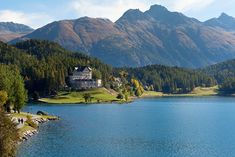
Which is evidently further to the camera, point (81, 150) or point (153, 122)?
point (153, 122)

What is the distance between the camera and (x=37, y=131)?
382ft

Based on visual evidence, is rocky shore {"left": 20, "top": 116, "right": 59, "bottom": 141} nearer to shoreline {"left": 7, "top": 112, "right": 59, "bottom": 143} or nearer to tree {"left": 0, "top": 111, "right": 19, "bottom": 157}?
shoreline {"left": 7, "top": 112, "right": 59, "bottom": 143}

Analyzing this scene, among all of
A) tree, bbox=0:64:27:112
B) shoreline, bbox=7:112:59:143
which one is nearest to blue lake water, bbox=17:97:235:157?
shoreline, bbox=7:112:59:143

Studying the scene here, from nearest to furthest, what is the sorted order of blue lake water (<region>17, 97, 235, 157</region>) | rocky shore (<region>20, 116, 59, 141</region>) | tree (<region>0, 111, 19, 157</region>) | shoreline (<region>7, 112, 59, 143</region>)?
tree (<region>0, 111, 19, 157</region>), blue lake water (<region>17, 97, 235, 157</region>), rocky shore (<region>20, 116, 59, 141</region>), shoreline (<region>7, 112, 59, 143</region>)

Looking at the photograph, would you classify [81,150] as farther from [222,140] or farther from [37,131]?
[222,140]

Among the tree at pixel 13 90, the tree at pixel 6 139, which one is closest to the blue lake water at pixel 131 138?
the tree at pixel 13 90

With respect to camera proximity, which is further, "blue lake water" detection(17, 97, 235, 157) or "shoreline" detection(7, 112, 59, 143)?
"shoreline" detection(7, 112, 59, 143)

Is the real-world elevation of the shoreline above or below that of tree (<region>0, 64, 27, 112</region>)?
below

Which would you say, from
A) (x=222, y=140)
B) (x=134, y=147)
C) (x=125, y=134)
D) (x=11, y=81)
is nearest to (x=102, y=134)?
(x=125, y=134)

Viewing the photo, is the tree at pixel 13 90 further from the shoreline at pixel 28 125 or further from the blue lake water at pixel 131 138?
the blue lake water at pixel 131 138

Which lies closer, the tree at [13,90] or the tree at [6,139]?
the tree at [6,139]

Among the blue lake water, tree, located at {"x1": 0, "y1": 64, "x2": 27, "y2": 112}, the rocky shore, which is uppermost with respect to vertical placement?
tree, located at {"x1": 0, "y1": 64, "x2": 27, "y2": 112}

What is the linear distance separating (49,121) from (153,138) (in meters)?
44.3

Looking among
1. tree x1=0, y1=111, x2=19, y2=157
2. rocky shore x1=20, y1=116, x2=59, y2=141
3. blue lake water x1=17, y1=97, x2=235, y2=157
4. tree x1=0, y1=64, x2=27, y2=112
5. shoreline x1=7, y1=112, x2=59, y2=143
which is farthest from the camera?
tree x1=0, y1=64, x2=27, y2=112
